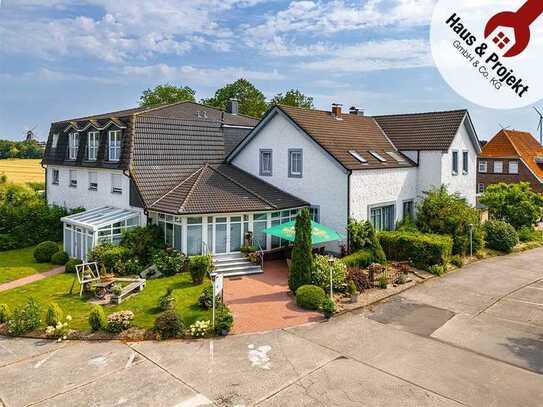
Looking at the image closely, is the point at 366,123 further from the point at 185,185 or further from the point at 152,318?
the point at 152,318

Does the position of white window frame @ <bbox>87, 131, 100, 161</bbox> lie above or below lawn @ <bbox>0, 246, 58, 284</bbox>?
Answer: above

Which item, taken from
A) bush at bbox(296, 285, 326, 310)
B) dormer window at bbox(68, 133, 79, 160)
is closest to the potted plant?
bush at bbox(296, 285, 326, 310)

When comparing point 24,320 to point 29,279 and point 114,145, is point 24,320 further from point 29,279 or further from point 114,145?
point 114,145

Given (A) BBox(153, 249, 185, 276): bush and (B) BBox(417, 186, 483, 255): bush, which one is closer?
(A) BBox(153, 249, 185, 276): bush

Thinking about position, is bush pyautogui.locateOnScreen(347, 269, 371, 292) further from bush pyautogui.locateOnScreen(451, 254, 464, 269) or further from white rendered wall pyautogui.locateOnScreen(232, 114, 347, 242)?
bush pyautogui.locateOnScreen(451, 254, 464, 269)

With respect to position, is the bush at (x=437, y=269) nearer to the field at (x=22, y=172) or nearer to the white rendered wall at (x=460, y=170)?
the white rendered wall at (x=460, y=170)

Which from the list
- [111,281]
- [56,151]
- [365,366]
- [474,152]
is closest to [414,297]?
[365,366]
